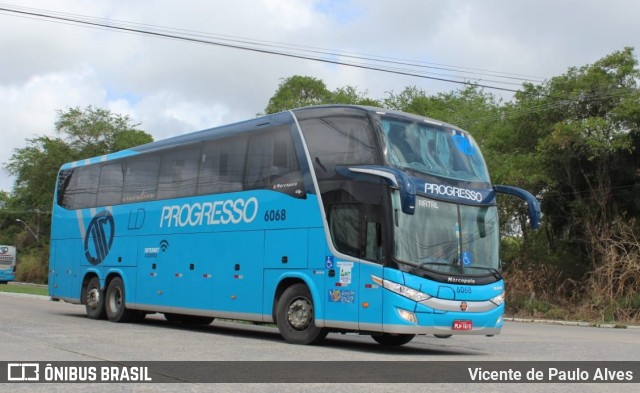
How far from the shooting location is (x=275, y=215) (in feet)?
51.2

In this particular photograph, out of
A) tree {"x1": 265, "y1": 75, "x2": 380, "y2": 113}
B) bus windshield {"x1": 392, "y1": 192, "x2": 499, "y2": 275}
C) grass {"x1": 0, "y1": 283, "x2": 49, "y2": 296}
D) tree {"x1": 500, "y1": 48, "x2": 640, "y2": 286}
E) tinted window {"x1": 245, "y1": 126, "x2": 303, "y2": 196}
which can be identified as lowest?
grass {"x1": 0, "y1": 283, "x2": 49, "y2": 296}

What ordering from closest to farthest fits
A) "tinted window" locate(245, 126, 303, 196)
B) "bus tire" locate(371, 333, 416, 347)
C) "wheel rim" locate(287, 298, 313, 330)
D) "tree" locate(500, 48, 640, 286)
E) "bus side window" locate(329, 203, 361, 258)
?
"bus side window" locate(329, 203, 361, 258), "wheel rim" locate(287, 298, 313, 330), "tinted window" locate(245, 126, 303, 196), "bus tire" locate(371, 333, 416, 347), "tree" locate(500, 48, 640, 286)

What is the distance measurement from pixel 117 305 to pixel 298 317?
7553mm

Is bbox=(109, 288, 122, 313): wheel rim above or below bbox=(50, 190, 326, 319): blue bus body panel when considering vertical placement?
below

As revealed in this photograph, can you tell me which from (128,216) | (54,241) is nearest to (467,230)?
(128,216)

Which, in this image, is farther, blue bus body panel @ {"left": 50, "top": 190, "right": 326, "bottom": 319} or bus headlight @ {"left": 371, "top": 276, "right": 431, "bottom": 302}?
blue bus body panel @ {"left": 50, "top": 190, "right": 326, "bottom": 319}

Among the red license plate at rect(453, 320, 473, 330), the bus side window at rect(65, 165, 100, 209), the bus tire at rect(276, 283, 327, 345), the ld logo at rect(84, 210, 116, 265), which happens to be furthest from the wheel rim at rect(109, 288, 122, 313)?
the red license plate at rect(453, 320, 473, 330)

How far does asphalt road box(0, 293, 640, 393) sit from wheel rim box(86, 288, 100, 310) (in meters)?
1.09

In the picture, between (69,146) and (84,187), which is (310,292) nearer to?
(84,187)

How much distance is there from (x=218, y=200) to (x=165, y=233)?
231cm

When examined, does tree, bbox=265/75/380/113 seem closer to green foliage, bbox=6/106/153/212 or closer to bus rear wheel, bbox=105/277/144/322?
green foliage, bbox=6/106/153/212

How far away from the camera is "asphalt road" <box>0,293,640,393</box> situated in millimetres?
9172

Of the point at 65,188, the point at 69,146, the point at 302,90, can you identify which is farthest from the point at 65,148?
the point at 65,188

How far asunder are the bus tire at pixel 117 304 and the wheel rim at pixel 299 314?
678cm
